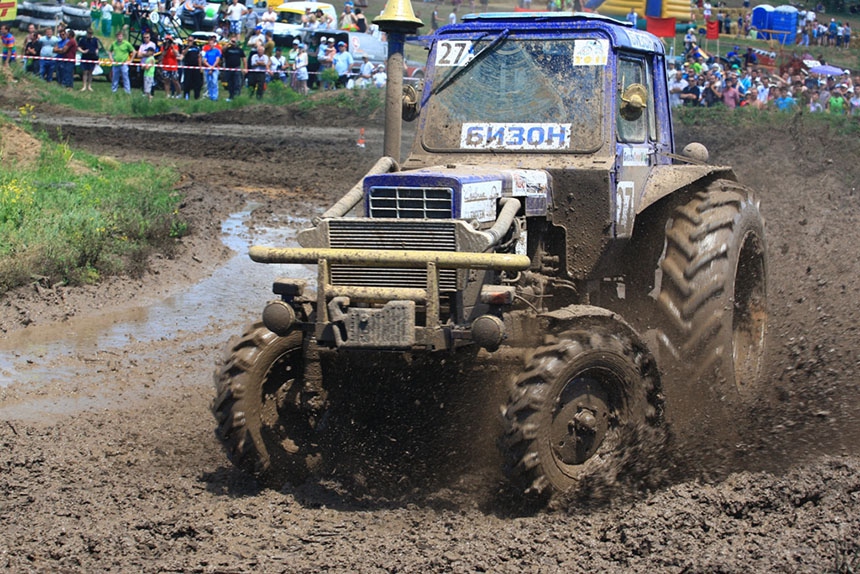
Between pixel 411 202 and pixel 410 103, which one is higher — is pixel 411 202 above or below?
below

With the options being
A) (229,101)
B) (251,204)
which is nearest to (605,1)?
(229,101)

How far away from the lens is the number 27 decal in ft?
24.6

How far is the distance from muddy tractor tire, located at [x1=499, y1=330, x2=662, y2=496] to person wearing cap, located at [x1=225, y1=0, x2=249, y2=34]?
25.4 metres

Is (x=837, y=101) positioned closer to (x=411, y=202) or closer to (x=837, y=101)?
(x=837, y=101)

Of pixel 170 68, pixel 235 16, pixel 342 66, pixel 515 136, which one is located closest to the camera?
pixel 515 136

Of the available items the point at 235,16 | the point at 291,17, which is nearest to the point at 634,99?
the point at 235,16

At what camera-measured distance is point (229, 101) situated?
26.6 meters

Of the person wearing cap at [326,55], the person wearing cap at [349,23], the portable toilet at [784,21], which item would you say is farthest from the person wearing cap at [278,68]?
the portable toilet at [784,21]

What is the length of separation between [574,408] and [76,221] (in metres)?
7.38

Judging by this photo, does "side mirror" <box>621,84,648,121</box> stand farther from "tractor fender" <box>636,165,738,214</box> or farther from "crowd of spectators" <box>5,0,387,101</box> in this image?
"crowd of spectators" <box>5,0,387,101</box>

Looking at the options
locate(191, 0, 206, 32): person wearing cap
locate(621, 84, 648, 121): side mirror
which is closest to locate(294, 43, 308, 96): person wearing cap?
locate(191, 0, 206, 32): person wearing cap

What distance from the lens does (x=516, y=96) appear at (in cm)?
731

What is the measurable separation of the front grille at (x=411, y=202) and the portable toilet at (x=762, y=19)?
114 ft

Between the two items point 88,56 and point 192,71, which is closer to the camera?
point 192,71
